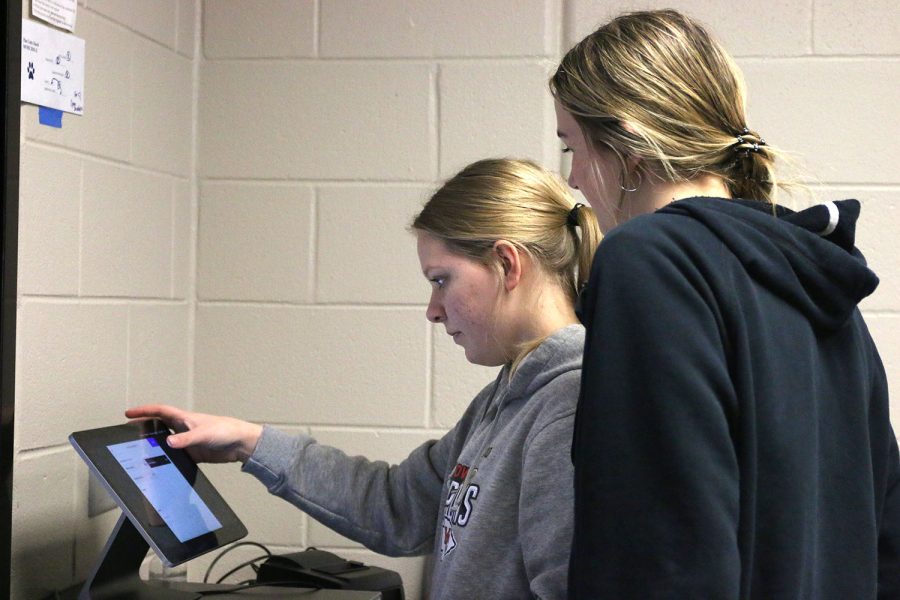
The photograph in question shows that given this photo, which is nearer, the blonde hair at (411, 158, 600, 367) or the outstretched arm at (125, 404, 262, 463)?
the blonde hair at (411, 158, 600, 367)

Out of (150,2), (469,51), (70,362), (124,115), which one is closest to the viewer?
(70,362)

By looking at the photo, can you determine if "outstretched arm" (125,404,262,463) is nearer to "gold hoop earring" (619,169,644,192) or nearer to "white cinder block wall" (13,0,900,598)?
"white cinder block wall" (13,0,900,598)

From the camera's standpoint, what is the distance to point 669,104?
98cm

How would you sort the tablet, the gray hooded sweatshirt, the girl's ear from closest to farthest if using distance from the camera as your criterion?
the gray hooded sweatshirt < the tablet < the girl's ear

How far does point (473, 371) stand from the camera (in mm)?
2129

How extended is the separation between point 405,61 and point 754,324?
1.47 metres

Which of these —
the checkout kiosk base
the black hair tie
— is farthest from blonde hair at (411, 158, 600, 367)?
the checkout kiosk base

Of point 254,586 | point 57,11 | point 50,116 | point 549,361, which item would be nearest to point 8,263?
point 50,116

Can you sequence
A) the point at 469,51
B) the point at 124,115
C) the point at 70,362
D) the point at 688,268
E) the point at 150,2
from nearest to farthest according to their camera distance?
the point at 688,268
the point at 70,362
the point at 124,115
the point at 150,2
the point at 469,51

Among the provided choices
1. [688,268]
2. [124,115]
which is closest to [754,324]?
[688,268]

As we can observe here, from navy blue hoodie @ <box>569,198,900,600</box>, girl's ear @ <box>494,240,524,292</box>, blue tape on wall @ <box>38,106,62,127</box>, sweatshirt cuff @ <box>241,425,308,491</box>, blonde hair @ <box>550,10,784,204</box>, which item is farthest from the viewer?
sweatshirt cuff @ <box>241,425,308,491</box>

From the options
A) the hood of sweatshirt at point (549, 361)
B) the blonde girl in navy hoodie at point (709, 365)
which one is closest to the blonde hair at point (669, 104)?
the blonde girl in navy hoodie at point (709, 365)

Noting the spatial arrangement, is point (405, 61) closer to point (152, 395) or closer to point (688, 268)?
point (152, 395)

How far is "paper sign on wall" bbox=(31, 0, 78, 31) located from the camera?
150cm
